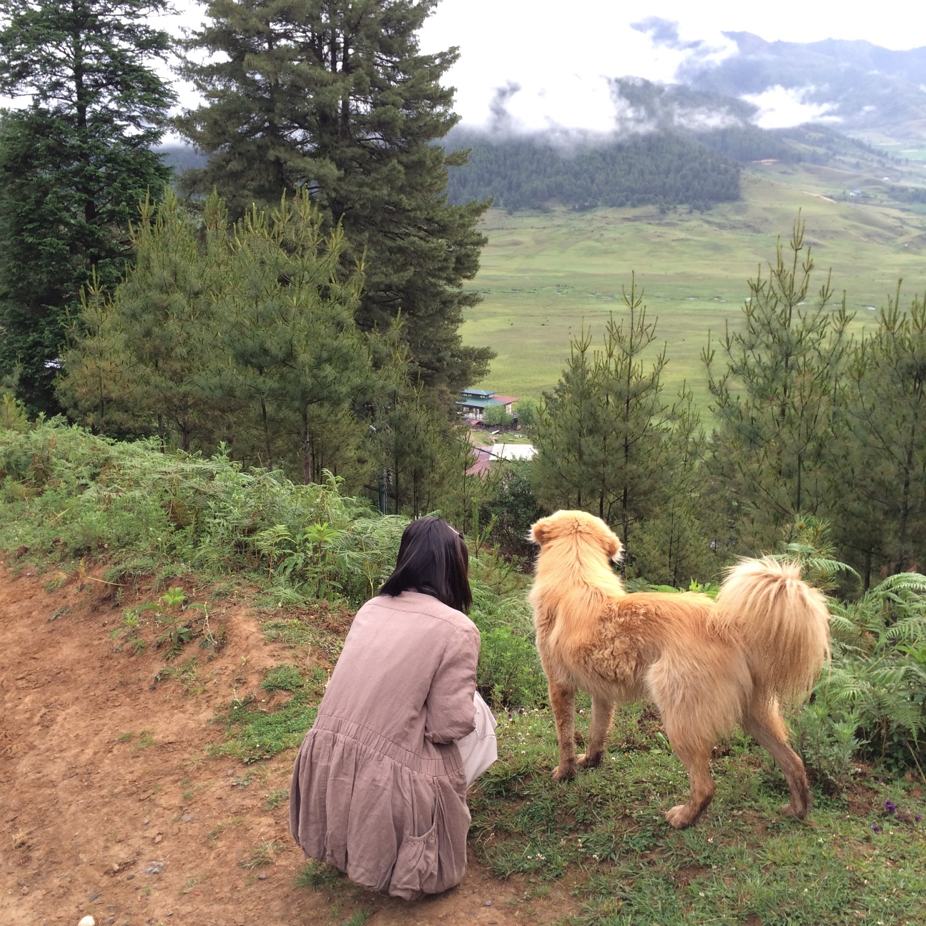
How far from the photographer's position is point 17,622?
6.21 metres

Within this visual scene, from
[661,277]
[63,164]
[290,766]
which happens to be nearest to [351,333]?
[290,766]

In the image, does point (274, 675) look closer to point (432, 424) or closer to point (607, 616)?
point (607, 616)

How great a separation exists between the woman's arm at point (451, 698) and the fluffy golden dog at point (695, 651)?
659 millimetres

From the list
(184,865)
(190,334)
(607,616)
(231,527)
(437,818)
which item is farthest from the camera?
(190,334)

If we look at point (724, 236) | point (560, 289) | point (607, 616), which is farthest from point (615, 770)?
point (724, 236)

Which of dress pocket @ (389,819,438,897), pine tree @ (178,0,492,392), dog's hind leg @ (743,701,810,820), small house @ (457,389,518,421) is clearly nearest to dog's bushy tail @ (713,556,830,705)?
dog's hind leg @ (743,701,810,820)

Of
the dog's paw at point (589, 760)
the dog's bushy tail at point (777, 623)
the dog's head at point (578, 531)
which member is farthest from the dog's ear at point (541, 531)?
the dog's paw at point (589, 760)

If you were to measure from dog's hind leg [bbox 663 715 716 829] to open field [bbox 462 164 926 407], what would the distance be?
80474 mm

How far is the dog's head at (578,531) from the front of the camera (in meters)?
3.82

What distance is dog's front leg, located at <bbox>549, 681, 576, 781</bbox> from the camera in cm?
375

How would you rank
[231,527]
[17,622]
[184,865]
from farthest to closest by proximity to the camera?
1. [231,527]
2. [17,622]
3. [184,865]

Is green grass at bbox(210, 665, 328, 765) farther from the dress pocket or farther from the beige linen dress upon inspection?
the dress pocket

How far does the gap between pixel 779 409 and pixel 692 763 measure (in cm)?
1231

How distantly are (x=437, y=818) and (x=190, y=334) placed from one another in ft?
34.5
